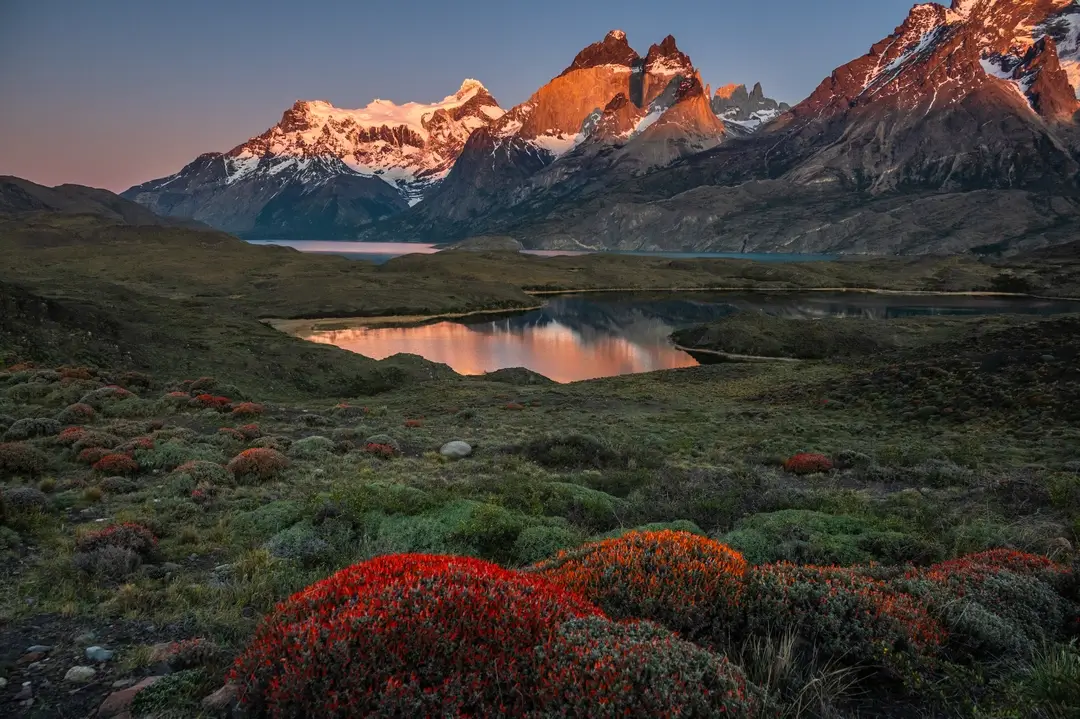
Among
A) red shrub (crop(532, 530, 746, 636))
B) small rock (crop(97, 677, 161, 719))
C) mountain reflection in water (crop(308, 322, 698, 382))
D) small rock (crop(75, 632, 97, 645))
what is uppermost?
red shrub (crop(532, 530, 746, 636))

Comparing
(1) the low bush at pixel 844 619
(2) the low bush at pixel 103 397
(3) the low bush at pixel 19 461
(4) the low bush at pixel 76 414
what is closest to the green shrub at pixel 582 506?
(1) the low bush at pixel 844 619

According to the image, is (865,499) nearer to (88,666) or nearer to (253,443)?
(88,666)

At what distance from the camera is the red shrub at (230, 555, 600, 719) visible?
4.03 m

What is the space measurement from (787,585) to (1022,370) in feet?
109

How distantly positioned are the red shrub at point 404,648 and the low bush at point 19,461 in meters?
11.7

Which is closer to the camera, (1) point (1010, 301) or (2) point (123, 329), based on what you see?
(2) point (123, 329)

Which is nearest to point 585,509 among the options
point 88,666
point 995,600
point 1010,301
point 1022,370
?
point 995,600

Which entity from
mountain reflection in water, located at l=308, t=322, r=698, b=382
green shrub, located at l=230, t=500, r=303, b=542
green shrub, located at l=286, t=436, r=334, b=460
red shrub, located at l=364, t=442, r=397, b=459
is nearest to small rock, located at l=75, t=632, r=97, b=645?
green shrub, located at l=230, t=500, r=303, b=542

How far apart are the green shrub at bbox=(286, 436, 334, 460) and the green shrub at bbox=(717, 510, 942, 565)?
12.0m

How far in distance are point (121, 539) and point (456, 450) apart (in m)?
11.5

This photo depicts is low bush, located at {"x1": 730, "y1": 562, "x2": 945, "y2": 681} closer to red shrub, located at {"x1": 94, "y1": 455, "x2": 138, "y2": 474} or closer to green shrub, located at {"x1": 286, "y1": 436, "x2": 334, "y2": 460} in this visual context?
red shrub, located at {"x1": 94, "y1": 455, "x2": 138, "y2": 474}

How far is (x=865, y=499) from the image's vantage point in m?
13.4

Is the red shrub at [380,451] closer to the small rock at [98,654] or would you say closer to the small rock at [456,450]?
the small rock at [456,450]

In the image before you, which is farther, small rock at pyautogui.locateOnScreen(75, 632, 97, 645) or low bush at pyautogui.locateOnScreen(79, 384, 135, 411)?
low bush at pyautogui.locateOnScreen(79, 384, 135, 411)
